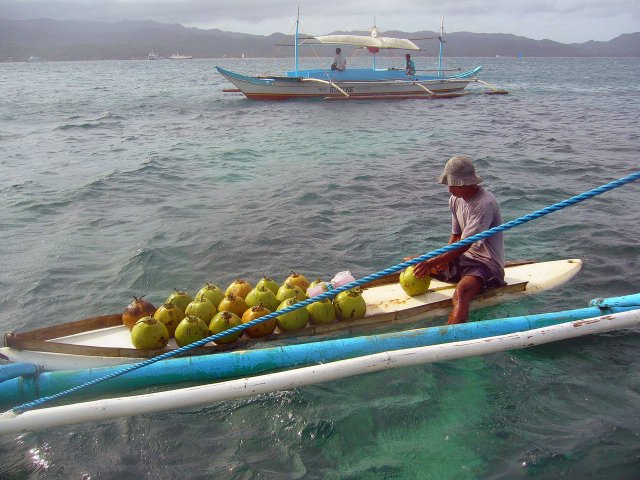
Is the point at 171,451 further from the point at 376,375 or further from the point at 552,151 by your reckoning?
the point at 552,151

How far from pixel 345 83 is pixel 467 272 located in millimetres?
28574

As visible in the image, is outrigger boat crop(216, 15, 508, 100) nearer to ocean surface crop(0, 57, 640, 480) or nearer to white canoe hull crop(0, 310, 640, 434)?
ocean surface crop(0, 57, 640, 480)

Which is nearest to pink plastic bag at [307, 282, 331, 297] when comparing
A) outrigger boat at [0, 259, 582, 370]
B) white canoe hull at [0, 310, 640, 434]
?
outrigger boat at [0, 259, 582, 370]

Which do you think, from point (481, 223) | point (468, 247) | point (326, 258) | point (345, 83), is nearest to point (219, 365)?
point (481, 223)

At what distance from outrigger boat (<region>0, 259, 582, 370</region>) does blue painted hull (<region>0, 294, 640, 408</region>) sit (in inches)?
13.0

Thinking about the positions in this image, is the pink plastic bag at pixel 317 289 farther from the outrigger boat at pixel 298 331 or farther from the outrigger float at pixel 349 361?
the outrigger float at pixel 349 361

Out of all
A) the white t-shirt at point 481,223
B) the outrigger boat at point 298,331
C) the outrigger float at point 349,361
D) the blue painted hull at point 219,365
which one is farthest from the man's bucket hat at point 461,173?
the blue painted hull at point 219,365

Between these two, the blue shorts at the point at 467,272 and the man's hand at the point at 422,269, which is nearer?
the man's hand at the point at 422,269

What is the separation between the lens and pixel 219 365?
4750 mm

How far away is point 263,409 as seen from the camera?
16.5 ft

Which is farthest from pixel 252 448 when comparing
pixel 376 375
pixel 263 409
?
pixel 376 375

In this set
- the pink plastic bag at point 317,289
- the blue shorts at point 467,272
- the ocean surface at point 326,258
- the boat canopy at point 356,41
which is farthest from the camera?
the boat canopy at point 356,41

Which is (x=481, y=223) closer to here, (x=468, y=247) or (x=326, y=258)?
(x=468, y=247)

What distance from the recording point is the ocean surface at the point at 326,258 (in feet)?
14.8
